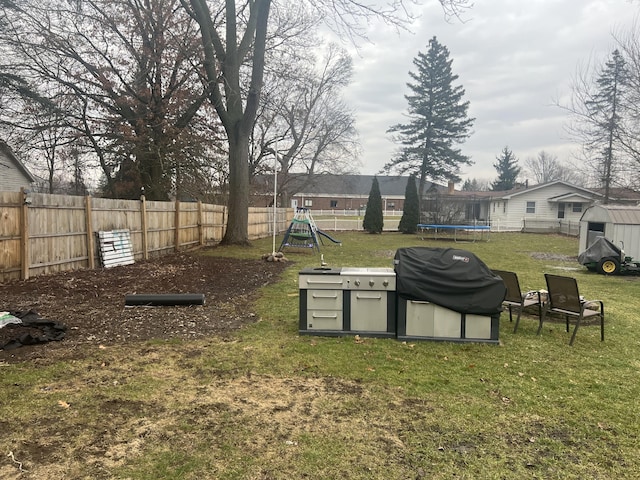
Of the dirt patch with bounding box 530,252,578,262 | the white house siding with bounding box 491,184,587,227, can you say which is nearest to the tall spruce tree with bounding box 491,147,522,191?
the white house siding with bounding box 491,184,587,227

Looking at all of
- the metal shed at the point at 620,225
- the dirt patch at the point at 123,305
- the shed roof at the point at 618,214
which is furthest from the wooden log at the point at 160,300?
the shed roof at the point at 618,214

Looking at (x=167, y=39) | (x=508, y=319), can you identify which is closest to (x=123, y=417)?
(x=508, y=319)

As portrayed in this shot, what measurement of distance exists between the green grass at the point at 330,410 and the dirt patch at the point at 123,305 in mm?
543

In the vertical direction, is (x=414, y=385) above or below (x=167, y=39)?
below

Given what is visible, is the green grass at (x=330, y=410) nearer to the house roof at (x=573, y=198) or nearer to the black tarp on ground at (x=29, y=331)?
the black tarp on ground at (x=29, y=331)

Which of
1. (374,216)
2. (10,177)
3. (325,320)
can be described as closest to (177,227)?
(325,320)

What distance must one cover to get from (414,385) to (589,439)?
1.36 meters

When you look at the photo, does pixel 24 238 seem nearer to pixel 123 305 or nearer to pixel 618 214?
pixel 123 305

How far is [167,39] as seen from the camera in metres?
16.2

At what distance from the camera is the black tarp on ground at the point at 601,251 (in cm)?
1158

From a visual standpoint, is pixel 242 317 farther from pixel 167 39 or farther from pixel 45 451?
pixel 167 39

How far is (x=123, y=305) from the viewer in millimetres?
6820

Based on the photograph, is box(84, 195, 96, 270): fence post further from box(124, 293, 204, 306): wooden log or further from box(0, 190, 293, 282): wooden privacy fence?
box(124, 293, 204, 306): wooden log

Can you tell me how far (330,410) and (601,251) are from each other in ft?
36.7
